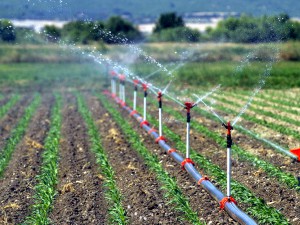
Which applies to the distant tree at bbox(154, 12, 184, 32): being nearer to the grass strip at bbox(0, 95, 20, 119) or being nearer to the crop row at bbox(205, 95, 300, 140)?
the grass strip at bbox(0, 95, 20, 119)

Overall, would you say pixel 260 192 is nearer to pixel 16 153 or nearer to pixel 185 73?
pixel 16 153

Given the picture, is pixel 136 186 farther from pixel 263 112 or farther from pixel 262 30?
pixel 262 30

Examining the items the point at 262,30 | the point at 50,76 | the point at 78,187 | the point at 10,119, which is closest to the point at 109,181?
the point at 78,187

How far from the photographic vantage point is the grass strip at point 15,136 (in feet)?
33.1

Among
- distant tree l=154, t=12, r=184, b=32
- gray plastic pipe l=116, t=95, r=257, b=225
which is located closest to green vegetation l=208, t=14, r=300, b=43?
distant tree l=154, t=12, r=184, b=32

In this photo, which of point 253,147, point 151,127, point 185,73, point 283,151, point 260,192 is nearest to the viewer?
point 260,192

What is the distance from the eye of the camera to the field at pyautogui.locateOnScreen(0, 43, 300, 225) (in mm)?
7039

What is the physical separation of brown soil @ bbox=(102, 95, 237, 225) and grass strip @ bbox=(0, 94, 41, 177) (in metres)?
2.52

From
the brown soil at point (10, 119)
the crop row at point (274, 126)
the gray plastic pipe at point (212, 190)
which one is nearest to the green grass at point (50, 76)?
the brown soil at point (10, 119)

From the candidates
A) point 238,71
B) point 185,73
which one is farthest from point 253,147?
point 185,73

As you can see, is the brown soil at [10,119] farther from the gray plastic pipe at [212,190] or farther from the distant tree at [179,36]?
the distant tree at [179,36]

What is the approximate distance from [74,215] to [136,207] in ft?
2.42

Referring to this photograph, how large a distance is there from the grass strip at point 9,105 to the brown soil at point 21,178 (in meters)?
3.87

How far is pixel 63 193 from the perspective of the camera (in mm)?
7879
